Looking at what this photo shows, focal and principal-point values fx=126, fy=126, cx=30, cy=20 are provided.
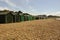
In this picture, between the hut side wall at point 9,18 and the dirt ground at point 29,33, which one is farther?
the hut side wall at point 9,18

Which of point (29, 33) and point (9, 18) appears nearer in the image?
point (29, 33)

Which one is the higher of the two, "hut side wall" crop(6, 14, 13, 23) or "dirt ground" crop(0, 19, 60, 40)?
"hut side wall" crop(6, 14, 13, 23)

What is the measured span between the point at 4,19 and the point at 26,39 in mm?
26865

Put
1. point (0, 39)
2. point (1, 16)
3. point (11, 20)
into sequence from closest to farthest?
point (0, 39)
point (1, 16)
point (11, 20)

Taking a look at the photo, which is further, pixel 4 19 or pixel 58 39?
pixel 4 19

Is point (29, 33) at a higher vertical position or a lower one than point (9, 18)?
lower

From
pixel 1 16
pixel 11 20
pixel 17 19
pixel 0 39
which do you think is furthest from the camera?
pixel 17 19

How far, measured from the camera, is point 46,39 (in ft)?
42.5

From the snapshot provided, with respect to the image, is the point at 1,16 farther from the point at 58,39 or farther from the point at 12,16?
the point at 58,39

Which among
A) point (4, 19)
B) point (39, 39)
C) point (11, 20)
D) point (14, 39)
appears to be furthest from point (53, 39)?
point (11, 20)

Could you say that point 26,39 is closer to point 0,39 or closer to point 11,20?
point 0,39

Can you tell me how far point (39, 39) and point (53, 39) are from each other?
57.4 inches

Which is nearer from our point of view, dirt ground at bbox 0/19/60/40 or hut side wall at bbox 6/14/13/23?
dirt ground at bbox 0/19/60/40

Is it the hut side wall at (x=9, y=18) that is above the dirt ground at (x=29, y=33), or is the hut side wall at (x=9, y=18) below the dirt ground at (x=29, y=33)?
above
